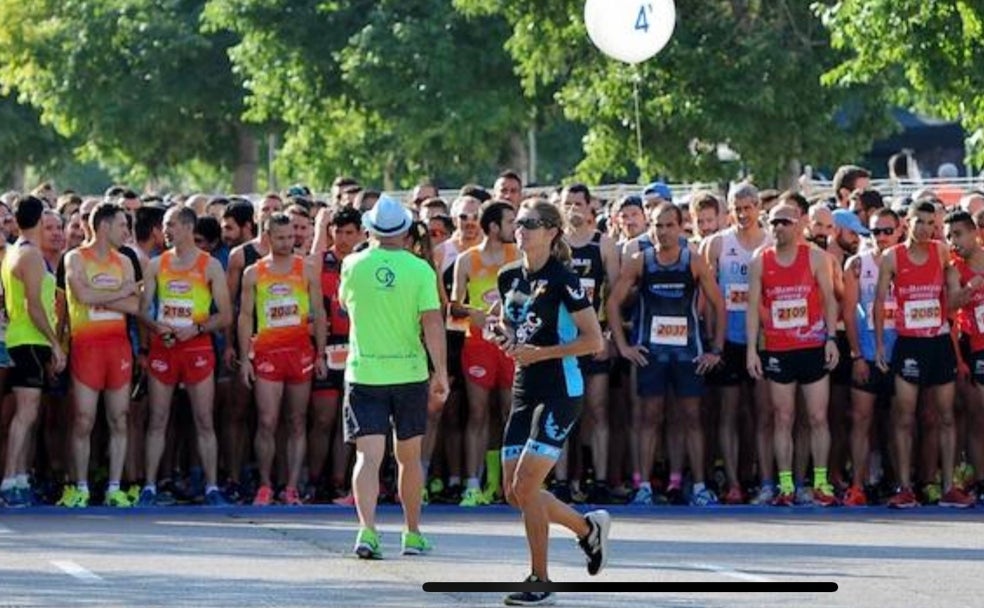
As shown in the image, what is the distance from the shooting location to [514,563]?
15273 millimetres

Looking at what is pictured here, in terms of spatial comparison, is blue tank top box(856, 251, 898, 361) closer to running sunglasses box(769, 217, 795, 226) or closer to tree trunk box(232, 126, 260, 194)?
running sunglasses box(769, 217, 795, 226)

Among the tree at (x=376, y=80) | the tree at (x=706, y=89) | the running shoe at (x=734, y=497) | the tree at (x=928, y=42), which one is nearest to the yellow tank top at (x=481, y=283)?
the running shoe at (x=734, y=497)

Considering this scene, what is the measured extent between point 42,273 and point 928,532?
6.04 meters

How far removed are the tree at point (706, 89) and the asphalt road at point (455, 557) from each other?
56.3ft

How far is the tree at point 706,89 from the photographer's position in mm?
35812

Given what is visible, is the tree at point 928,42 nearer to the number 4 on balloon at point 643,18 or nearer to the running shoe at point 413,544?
the number 4 on balloon at point 643,18

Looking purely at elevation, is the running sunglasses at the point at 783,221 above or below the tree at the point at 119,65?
below

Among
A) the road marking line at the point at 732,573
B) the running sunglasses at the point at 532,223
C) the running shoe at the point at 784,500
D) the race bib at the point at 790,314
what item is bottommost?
the road marking line at the point at 732,573

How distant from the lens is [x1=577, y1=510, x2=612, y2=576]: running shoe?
45.7 feet

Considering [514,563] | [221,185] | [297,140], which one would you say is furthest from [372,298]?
[221,185]

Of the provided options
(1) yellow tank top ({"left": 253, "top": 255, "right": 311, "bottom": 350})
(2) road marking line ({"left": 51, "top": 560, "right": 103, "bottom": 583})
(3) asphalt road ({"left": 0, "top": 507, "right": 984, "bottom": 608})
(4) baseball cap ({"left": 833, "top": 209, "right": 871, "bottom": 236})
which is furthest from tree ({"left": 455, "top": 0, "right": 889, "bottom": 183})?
(2) road marking line ({"left": 51, "top": 560, "right": 103, "bottom": 583})

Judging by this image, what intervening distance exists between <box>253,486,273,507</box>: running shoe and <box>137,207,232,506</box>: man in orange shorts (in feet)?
0.80

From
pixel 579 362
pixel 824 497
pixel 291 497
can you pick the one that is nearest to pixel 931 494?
pixel 824 497

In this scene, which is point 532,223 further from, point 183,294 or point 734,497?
point 734,497
